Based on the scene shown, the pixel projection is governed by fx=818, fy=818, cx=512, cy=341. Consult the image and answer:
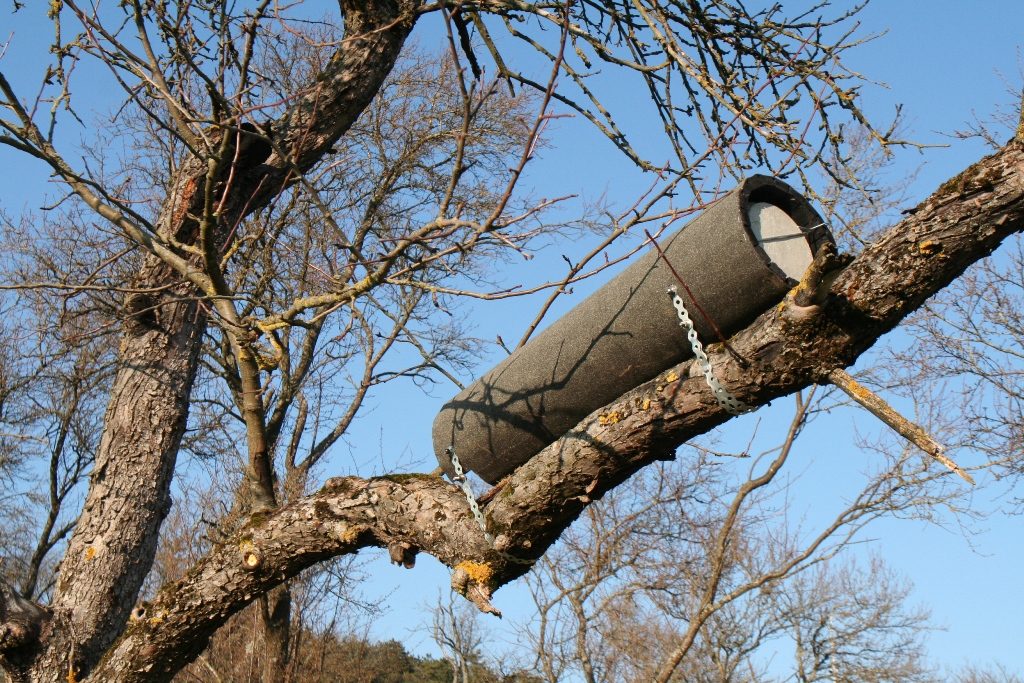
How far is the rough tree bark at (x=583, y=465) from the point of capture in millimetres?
1750

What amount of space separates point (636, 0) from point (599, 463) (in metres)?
2.22

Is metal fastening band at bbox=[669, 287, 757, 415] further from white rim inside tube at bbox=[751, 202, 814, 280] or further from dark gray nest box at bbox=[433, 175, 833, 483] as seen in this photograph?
white rim inside tube at bbox=[751, 202, 814, 280]

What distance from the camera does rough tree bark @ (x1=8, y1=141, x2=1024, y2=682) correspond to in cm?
175

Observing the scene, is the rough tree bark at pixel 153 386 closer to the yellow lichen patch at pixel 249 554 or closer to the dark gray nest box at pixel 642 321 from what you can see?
the yellow lichen patch at pixel 249 554

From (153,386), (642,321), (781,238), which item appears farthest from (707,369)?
(153,386)

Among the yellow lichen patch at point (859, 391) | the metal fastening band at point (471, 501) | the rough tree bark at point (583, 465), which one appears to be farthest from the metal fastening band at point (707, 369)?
the metal fastening band at point (471, 501)

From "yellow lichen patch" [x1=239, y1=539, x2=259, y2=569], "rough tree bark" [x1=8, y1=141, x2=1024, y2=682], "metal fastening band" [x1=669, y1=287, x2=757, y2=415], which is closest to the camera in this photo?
"rough tree bark" [x1=8, y1=141, x2=1024, y2=682]

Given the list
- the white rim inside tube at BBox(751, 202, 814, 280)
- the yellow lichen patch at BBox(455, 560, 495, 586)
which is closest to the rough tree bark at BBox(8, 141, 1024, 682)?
the yellow lichen patch at BBox(455, 560, 495, 586)

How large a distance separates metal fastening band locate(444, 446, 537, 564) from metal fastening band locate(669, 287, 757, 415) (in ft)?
2.73

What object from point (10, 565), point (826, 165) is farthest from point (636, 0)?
point (10, 565)

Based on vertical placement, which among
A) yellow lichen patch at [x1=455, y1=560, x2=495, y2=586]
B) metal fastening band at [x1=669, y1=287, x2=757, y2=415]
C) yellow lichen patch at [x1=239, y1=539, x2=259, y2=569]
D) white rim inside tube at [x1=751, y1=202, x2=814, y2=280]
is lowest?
yellow lichen patch at [x1=455, y1=560, x2=495, y2=586]

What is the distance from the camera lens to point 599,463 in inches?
88.0

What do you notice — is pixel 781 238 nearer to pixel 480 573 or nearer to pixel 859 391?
pixel 859 391

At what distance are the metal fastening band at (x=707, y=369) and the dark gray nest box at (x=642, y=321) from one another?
0.08 feet
